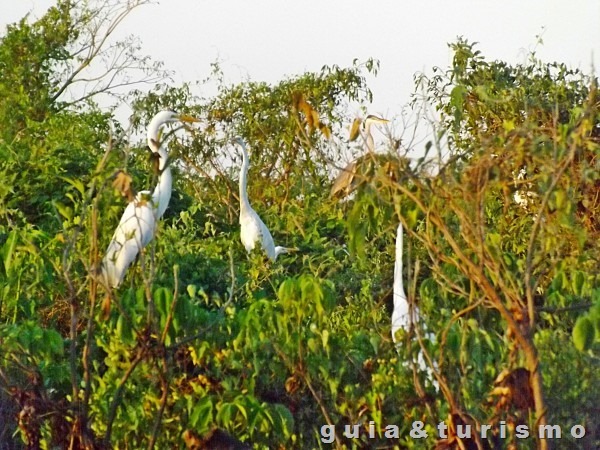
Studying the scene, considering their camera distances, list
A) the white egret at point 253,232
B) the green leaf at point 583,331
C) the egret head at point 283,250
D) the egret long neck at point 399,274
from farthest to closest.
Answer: the egret head at point 283,250
the white egret at point 253,232
the egret long neck at point 399,274
the green leaf at point 583,331

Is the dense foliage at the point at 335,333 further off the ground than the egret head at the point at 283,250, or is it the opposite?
the egret head at the point at 283,250

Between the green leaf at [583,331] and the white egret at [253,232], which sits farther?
the white egret at [253,232]

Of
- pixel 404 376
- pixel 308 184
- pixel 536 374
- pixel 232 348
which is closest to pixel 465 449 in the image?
pixel 536 374

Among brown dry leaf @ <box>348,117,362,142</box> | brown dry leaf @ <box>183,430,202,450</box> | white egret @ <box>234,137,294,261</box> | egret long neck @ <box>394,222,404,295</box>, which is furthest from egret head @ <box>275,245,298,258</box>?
brown dry leaf @ <box>348,117,362,142</box>

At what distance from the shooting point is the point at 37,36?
9438mm

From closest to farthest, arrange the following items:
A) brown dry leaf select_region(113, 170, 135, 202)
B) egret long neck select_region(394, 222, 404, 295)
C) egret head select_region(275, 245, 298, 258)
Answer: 1. brown dry leaf select_region(113, 170, 135, 202)
2. egret long neck select_region(394, 222, 404, 295)
3. egret head select_region(275, 245, 298, 258)

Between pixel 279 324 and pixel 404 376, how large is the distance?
0.42m

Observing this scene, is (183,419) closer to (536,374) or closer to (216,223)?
(536,374)

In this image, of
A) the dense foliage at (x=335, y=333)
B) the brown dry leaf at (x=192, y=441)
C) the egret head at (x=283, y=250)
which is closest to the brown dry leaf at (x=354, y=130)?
the dense foliage at (x=335, y=333)

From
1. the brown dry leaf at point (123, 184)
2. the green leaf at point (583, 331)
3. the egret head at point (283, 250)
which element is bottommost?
the green leaf at point (583, 331)

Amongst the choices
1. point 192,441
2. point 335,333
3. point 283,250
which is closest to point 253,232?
point 283,250

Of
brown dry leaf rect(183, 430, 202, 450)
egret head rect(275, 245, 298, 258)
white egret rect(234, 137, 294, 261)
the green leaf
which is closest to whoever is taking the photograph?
the green leaf

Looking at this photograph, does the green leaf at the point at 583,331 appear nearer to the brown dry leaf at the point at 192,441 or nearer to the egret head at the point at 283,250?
the brown dry leaf at the point at 192,441

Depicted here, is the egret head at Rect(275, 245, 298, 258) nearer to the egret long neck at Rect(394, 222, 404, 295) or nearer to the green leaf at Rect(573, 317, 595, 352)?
the egret long neck at Rect(394, 222, 404, 295)
